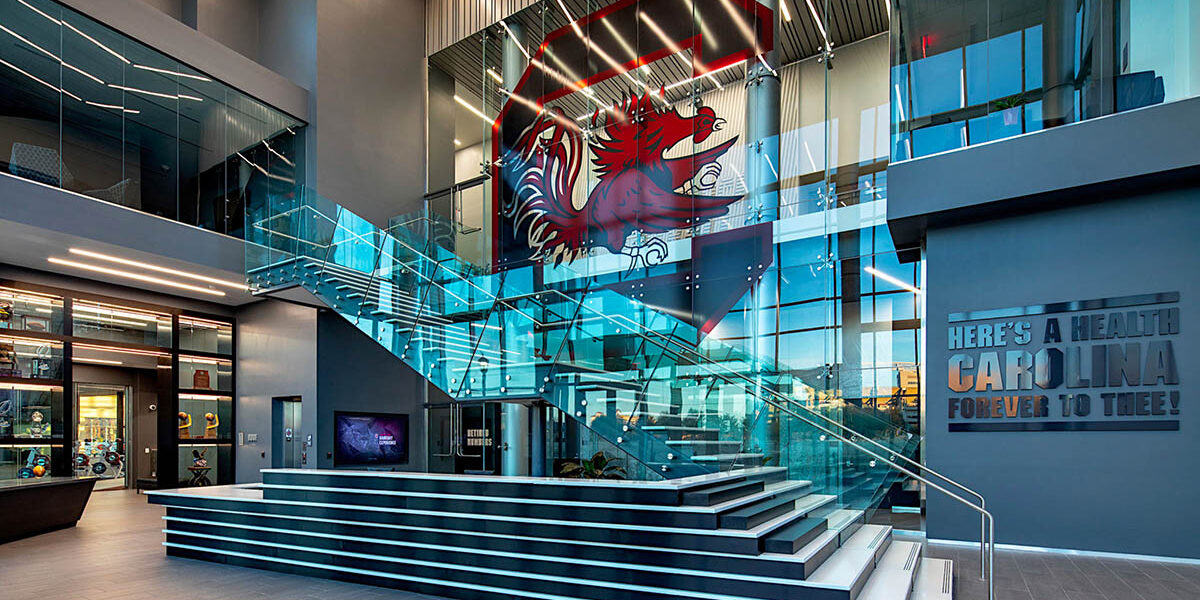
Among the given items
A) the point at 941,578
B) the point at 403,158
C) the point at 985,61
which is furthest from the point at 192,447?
the point at 985,61

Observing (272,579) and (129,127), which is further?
(129,127)

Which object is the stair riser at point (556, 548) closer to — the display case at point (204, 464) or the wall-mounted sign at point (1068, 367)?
the wall-mounted sign at point (1068, 367)

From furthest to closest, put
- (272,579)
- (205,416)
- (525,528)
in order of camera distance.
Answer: (205,416) < (272,579) < (525,528)

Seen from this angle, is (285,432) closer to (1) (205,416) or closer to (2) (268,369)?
(2) (268,369)

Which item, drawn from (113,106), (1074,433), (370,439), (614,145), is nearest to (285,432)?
(370,439)

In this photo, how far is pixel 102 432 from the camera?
18.7 metres

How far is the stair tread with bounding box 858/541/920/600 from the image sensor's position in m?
5.02

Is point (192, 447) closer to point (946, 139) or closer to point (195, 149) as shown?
point (195, 149)

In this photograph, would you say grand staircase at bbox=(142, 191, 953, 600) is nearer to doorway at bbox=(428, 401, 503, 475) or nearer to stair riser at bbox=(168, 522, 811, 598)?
stair riser at bbox=(168, 522, 811, 598)

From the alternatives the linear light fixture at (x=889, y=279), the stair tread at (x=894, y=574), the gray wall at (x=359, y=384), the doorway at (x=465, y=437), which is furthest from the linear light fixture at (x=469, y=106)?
the stair tread at (x=894, y=574)

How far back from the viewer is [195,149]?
43.3 feet

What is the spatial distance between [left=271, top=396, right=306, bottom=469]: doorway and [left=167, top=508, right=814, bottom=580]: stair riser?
22.6 ft

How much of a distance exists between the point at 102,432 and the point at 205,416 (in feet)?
20.7

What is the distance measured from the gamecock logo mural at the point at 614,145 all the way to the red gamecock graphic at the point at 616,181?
0.07 ft
